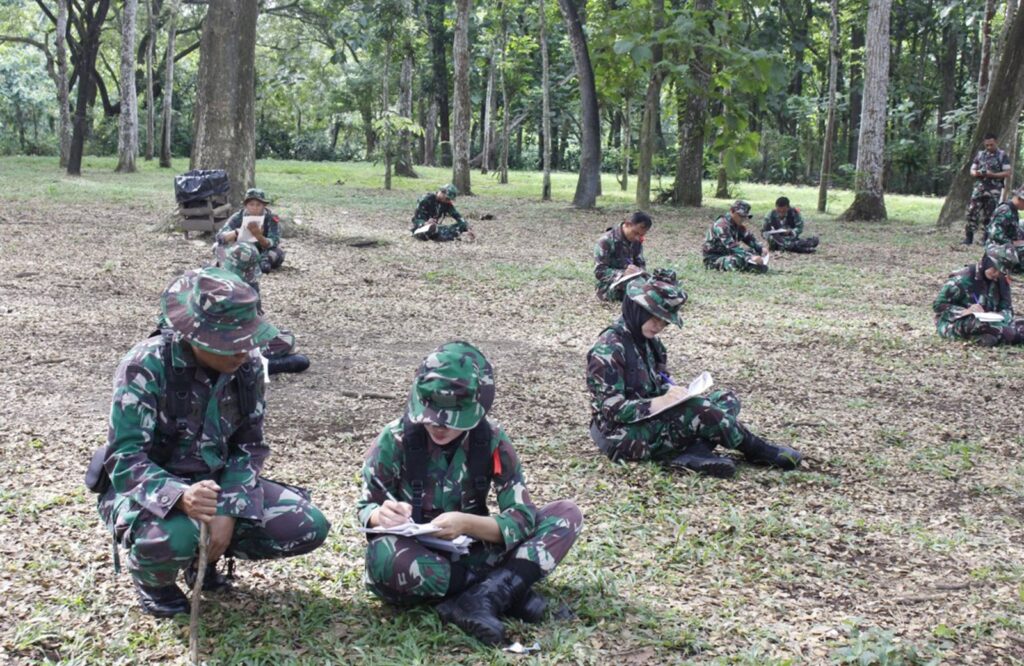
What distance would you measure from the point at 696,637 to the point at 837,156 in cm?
3839

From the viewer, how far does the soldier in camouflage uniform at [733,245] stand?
12703 millimetres

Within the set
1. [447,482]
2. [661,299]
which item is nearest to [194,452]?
[447,482]

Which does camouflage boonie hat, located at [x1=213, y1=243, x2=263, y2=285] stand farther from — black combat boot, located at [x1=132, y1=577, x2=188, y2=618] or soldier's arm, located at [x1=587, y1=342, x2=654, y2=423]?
black combat boot, located at [x1=132, y1=577, x2=188, y2=618]

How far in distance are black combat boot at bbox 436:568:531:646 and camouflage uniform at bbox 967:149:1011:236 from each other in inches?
541

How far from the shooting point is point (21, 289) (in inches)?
397

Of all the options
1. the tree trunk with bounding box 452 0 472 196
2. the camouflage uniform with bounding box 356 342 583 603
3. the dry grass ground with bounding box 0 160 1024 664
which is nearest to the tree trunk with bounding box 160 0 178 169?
the tree trunk with bounding box 452 0 472 196

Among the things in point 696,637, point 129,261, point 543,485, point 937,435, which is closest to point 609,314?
point 937,435

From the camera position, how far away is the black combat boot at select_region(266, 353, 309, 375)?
7.32m

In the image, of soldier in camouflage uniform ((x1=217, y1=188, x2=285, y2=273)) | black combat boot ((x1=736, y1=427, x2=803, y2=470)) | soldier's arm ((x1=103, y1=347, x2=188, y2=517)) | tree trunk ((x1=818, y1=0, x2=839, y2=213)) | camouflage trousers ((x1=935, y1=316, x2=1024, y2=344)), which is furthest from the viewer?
tree trunk ((x1=818, y1=0, x2=839, y2=213))

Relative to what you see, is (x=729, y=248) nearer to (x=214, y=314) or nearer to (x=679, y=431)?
(x=679, y=431)

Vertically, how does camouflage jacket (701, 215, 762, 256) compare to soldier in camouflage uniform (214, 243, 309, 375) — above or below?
above

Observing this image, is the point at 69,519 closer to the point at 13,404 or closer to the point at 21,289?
the point at 13,404

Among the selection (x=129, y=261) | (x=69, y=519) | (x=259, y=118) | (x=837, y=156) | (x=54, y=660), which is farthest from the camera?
(x=259, y=118)

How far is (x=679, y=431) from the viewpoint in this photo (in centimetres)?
546
